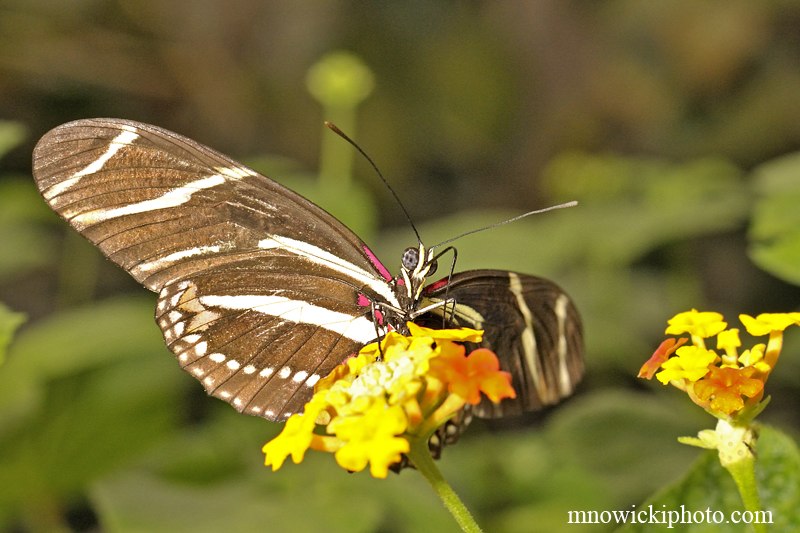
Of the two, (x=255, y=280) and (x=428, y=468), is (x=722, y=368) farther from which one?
(x=255, y=280)

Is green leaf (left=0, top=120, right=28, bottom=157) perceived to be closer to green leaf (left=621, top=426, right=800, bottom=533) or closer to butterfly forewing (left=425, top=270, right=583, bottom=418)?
butterfly forewing (left=425, top=270, right=583, bottom=418)

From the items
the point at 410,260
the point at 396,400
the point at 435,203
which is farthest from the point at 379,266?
the point at 435,203

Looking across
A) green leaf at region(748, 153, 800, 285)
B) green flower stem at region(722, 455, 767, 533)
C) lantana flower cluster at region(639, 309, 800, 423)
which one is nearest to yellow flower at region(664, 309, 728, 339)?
lantana flower cluster at region(639, 309, 800, 423)

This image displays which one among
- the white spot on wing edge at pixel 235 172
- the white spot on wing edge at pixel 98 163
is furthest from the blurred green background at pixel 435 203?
the white spot on wing edge at pixel 235 172

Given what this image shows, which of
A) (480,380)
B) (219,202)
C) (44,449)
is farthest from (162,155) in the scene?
(44,449)

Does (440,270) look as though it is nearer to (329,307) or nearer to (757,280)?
(329,307)

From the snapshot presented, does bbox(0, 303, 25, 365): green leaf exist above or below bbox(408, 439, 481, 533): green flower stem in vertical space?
above
